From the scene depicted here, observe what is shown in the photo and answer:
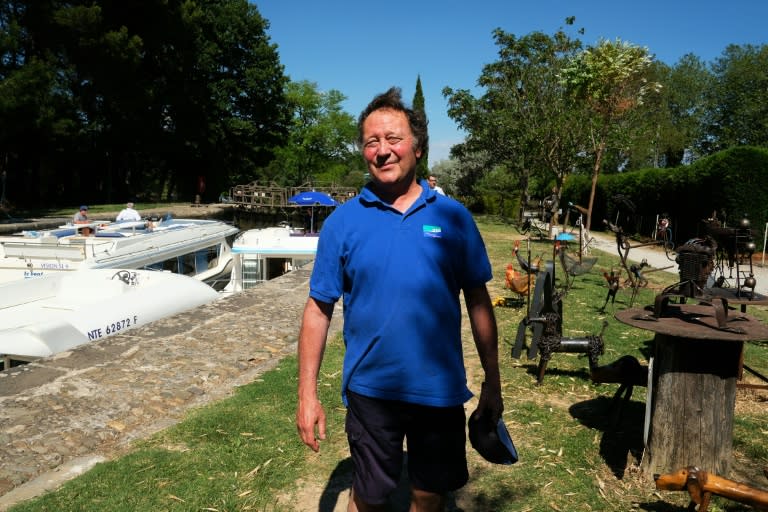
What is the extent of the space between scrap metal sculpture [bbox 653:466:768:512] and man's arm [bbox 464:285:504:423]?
3.26 ft

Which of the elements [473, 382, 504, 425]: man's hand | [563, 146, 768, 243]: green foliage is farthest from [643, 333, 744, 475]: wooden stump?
[563, 146, 768, 243]: green foliage

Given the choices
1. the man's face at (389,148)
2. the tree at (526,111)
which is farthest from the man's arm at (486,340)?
the tree at (526,111)

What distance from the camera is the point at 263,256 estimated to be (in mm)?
16562

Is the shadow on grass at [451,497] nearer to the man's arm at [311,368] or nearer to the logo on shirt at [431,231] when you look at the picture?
the man's arm at [311,368]

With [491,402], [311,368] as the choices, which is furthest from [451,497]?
[311,368]

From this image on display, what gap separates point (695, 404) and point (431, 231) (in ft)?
7.71

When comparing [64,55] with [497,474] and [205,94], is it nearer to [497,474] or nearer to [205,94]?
[205,94]

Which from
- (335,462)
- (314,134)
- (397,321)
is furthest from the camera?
(314,134)

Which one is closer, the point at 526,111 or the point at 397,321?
the point at 397,321

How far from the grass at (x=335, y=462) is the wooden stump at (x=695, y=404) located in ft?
0.84

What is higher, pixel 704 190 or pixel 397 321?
pixel 704 190

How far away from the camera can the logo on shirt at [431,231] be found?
7.63ft

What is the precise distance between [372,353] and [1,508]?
295 cm

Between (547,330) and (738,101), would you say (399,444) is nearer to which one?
(547,330)
